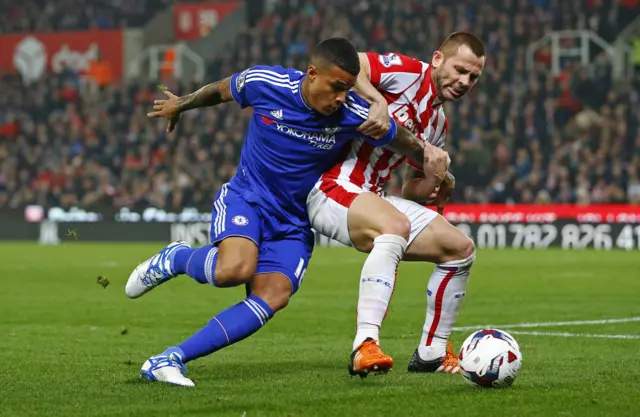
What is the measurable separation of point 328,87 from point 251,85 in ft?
1.75

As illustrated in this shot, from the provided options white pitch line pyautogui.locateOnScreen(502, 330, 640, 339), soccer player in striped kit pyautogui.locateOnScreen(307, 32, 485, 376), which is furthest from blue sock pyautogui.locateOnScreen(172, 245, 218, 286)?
white pitch line pyautogui.locateOnScreen(502, 330, 640, 339)

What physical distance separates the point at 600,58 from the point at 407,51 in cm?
420

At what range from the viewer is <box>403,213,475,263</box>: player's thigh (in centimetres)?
636

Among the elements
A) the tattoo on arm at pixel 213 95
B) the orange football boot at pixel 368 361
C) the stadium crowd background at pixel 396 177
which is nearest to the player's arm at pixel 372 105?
the tattoo on arm at pixel 213 95

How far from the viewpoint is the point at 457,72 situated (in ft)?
21.5

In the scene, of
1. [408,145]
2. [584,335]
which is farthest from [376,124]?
[584,335]

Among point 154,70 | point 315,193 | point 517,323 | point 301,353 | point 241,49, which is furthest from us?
point 154,70

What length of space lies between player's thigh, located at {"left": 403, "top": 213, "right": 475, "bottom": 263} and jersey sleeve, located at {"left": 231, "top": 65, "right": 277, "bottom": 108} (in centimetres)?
111

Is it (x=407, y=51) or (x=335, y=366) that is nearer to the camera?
(x=335, y=366)

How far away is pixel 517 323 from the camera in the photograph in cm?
955

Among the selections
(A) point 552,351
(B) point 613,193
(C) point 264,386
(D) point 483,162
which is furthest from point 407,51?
(C) point 264,386

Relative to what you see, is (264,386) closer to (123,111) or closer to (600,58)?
(600,58)

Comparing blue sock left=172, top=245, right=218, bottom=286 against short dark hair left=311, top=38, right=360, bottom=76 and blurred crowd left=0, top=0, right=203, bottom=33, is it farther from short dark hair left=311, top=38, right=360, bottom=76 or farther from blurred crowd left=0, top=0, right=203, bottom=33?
blurred crowd left=0, top=0, right=203, bottom=33

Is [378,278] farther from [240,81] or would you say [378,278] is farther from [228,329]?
[240,81]
